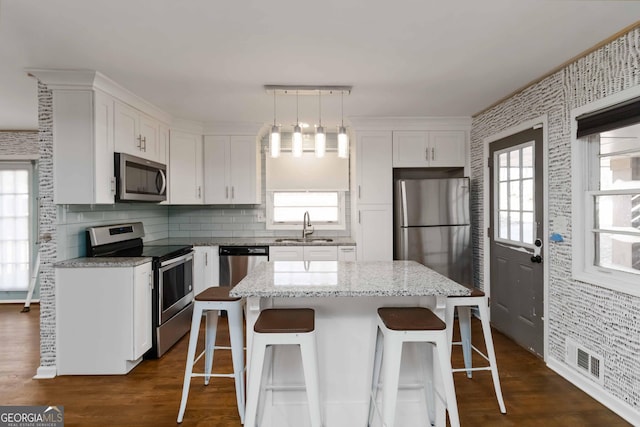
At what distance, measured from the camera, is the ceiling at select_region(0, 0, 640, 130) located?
6.39 feet

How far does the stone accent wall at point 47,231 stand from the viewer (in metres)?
2.84

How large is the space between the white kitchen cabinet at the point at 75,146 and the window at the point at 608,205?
3596mm

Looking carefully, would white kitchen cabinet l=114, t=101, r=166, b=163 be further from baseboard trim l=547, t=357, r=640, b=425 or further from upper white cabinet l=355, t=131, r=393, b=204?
baseboard trim l=547, t=357, r=640, b=425

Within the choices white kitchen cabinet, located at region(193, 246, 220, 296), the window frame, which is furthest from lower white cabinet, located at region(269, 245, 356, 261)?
the window frame

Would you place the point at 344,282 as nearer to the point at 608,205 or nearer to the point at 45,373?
the point at 608,205

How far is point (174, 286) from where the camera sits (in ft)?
11.5

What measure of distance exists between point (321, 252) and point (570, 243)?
2.39 m

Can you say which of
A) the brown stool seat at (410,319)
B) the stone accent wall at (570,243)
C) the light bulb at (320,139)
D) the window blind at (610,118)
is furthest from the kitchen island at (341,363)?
the window blind at (610,118)

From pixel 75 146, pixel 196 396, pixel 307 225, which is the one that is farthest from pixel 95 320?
pixel 307 225

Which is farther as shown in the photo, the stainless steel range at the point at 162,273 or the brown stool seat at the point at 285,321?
the stainless steel range at the point at 162,273

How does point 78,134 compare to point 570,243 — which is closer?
point 570,243

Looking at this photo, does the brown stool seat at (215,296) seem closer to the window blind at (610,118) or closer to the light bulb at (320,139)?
the light bulb at (320,139)

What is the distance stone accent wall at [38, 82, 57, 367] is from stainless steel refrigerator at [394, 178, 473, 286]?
3.18m

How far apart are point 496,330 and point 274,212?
2.94 meters
